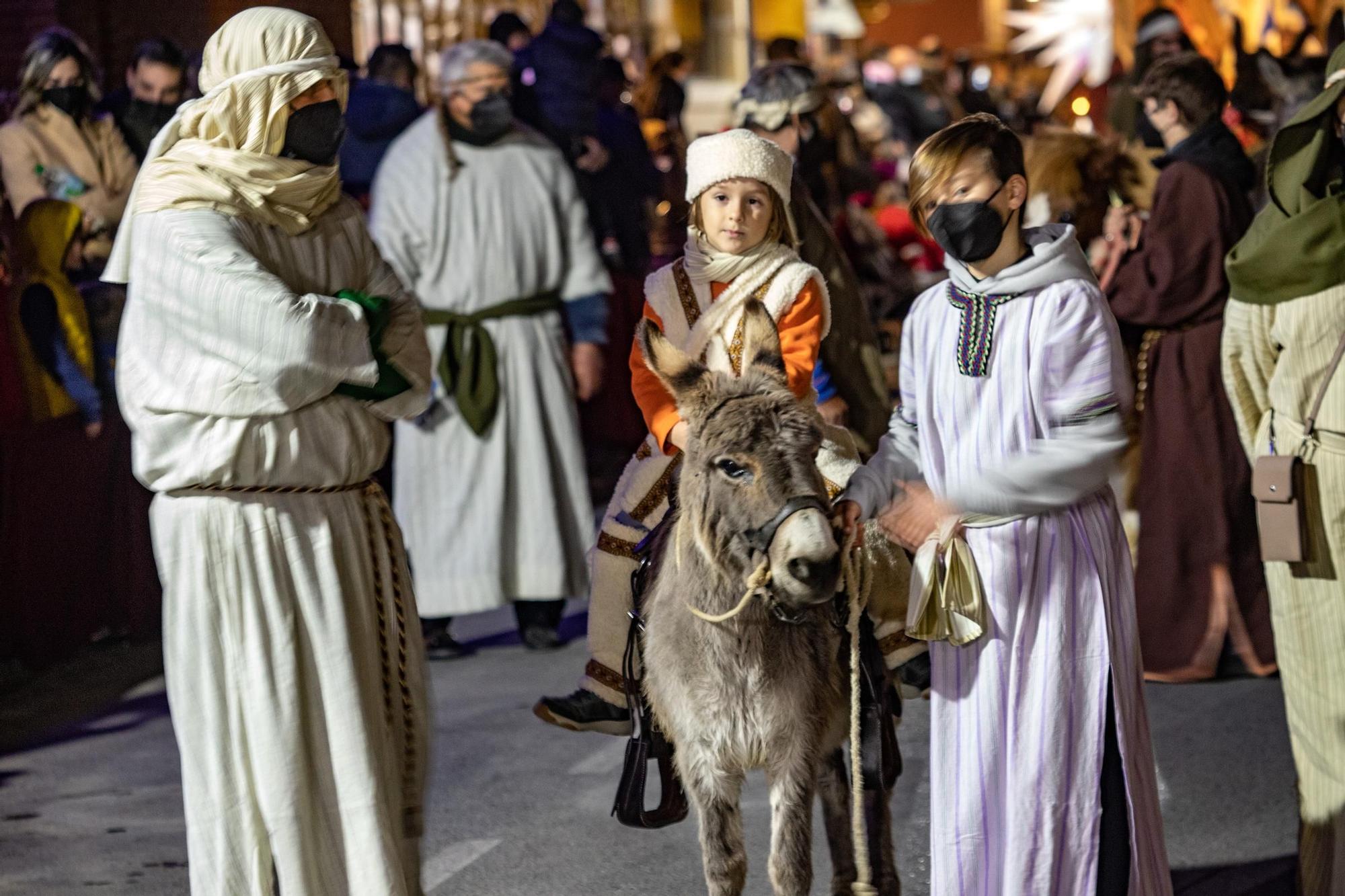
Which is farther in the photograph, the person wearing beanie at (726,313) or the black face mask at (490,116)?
the black face mask at (490,116)

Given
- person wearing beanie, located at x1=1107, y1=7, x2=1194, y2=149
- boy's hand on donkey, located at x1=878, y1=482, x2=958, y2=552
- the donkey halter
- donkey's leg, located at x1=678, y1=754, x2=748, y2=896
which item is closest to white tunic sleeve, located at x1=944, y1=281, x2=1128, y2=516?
boy's hand on donkey, located at x1=878, y1=482, x2=958, y2=552

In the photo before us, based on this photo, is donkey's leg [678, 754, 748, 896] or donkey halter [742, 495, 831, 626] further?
donkey's leg [678, 754, 748, 896]

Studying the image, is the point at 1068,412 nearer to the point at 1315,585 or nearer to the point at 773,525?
the point at 773,525

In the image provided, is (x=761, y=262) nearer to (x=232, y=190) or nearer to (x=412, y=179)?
(x=232, y=190)

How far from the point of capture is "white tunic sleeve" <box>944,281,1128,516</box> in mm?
3818

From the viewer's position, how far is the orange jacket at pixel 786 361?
4.52 m

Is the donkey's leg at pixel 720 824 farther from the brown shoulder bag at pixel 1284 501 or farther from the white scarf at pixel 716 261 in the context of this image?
the brown shoulder bag at pixel 1284 501

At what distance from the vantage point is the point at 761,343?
4.16 meters

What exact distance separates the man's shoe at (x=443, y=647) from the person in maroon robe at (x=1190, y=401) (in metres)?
3.05

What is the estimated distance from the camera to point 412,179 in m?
7.91

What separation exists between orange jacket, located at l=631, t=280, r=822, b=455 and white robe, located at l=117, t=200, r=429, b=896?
24.5 inches

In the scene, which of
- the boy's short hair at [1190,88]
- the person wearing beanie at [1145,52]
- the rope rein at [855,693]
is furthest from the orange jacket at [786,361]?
the person wearing beanie at [1145,52]

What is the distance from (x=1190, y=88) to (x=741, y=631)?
412 cm

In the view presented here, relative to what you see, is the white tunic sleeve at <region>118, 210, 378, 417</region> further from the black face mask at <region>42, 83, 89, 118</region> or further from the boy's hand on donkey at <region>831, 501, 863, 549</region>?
the black face mask at <region>42, 83, 89, 118</region>
